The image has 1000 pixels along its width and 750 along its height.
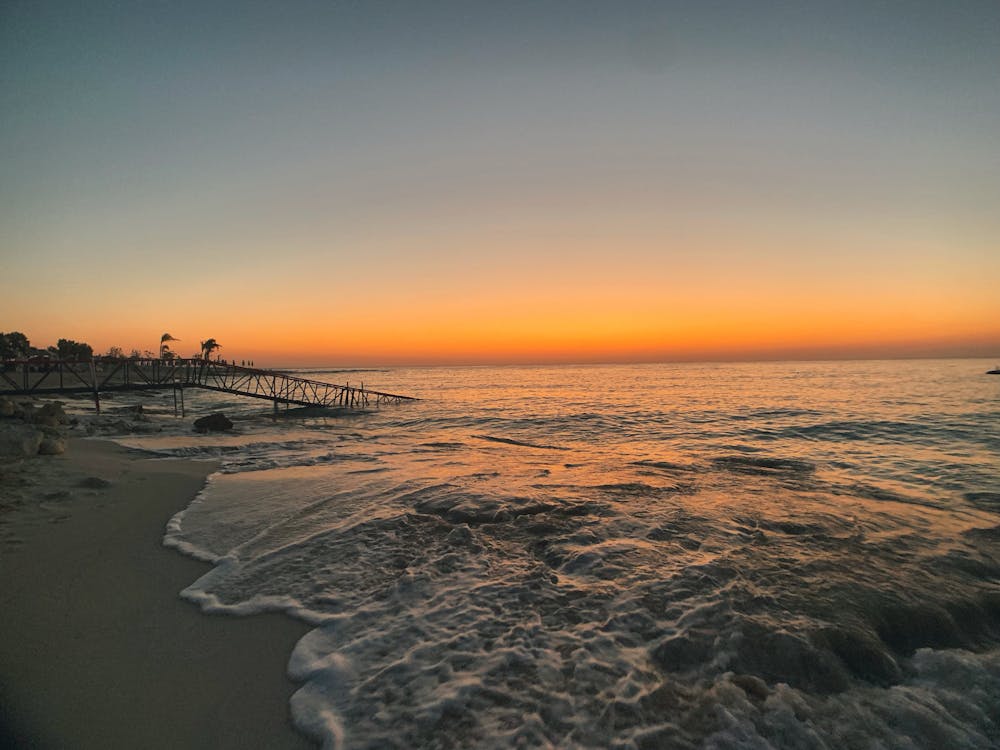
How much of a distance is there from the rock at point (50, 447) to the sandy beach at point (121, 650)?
237 inches

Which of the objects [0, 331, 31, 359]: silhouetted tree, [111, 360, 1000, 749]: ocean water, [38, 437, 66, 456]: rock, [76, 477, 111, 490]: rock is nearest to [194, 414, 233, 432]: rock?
[38, 437, 66, 456]: rock

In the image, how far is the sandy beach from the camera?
332cm

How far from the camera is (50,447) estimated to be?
40.1 feet

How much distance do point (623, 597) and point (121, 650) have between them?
18.6 ft

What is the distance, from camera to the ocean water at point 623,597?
3611 mm

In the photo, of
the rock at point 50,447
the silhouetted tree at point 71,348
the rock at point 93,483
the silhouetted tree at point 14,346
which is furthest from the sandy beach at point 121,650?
the silhouetted tree at point 71,348

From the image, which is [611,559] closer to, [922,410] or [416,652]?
[416,652]

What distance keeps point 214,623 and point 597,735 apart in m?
4.33

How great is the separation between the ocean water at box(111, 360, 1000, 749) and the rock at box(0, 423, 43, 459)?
4.88 m

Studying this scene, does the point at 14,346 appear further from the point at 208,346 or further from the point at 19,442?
the point at 19,442

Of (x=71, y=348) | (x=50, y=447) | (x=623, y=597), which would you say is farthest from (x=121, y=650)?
(x=71, y=348)

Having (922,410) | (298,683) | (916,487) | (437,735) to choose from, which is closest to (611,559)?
(437,735)

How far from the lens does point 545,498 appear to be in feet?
33.3

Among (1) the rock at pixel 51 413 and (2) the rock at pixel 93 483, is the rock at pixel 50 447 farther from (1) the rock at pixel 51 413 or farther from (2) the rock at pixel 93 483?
(1) the rock at pixel 51 413
